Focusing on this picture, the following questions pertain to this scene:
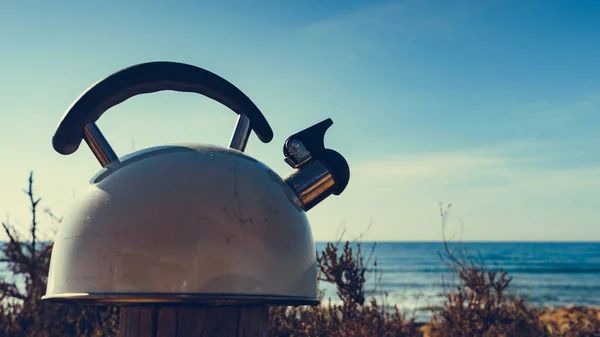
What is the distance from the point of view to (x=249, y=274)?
1.52 metres

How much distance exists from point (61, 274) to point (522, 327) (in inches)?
211

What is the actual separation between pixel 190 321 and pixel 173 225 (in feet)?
0.92

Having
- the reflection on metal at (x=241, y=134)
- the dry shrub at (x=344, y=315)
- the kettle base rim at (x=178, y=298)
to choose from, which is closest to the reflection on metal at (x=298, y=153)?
the reflection on metal at (x=241, y=134)

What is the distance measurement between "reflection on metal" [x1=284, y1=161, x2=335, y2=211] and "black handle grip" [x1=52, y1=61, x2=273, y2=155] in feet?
1.29

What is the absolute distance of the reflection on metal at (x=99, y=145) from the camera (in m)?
1.84

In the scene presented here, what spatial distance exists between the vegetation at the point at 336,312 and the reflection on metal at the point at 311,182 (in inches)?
129

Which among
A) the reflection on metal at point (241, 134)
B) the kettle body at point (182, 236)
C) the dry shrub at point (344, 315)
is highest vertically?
the reflection on metal at point (241, 134)

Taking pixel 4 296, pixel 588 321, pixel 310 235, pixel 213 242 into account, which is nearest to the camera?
pixel 213 242

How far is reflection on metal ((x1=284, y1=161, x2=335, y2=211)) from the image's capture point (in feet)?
6.12

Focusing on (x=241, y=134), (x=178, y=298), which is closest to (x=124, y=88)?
(x=241, y=134)

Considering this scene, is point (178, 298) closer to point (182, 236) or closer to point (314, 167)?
point (182, 236)

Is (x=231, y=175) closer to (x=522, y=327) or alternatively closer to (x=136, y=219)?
(x=136, y=219)

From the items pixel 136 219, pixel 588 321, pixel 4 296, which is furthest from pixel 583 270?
pixel 136 219

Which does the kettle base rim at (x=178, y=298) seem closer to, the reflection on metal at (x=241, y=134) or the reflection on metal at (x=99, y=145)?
the reflection on metal at (x=99, y=145)
